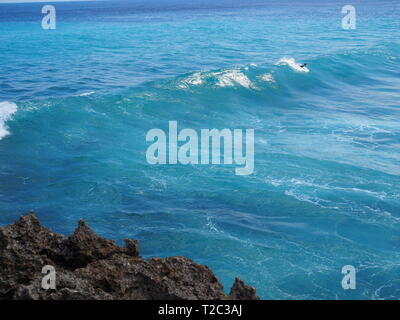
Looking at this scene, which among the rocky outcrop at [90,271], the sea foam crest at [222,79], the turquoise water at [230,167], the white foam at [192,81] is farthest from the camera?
the sea foam crest at [222,79]

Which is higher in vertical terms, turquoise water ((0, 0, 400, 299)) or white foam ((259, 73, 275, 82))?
white foam ((259, 73, 275, 82))

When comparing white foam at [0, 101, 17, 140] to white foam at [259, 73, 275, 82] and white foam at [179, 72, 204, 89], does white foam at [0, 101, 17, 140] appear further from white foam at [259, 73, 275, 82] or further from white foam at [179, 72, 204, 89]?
white foam at [259, 73, 275, 82]

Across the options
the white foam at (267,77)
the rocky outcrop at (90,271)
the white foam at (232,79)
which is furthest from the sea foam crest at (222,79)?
the rocky outcrop at (90,271)

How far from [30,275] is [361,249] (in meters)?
10.0

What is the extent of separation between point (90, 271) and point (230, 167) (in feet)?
43.7

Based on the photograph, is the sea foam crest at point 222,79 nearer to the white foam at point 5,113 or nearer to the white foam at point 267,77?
the white foam at point 267,77

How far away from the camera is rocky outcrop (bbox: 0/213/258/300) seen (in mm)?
8125

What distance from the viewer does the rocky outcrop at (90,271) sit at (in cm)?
812

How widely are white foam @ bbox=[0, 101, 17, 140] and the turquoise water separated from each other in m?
0.07

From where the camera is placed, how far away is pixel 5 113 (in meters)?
29.1

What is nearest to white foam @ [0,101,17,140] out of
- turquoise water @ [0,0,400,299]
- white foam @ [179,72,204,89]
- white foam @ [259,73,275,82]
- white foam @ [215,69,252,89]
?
turquoise water @ [0,0,400,299]

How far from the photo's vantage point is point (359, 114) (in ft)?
96.3

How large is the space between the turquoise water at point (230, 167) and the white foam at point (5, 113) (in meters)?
0.07

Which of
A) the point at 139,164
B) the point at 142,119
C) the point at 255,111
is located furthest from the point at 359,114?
the point at 139,164
